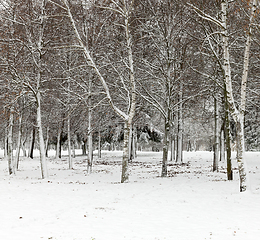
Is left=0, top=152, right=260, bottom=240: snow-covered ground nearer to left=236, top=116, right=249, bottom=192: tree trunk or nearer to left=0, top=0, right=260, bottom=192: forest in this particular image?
left=236, top=116, right=249, bottom=192: tree trunk

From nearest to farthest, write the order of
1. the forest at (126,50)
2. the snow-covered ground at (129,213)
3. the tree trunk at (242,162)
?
1. the snow-covered ground at (129,213)
2. the tree trunk at (242,162)
3. the forest at (126,50)

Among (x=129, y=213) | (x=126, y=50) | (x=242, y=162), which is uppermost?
(x=126, y=50)

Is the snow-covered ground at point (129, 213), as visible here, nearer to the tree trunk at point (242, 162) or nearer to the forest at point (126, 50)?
the tree trunk at point (242, 162)

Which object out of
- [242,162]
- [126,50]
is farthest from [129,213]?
[126,50]

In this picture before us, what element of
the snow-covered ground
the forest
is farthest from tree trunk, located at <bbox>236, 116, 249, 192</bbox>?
the forest

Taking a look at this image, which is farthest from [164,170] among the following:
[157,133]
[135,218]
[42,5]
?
[157,133]

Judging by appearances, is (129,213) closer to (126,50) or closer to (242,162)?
(242,162)

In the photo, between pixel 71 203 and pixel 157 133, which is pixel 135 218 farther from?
pixel 157 133

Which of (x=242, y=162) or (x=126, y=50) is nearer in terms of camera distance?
(x=242, y=162)

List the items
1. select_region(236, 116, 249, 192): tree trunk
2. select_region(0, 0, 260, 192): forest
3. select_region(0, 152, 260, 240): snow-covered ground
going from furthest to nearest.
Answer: select_region(0, 0, 260, 192): forest
select_region(236, 116, 249, 192): tree trunk
select_region(0, 152, 260, 240): snow-covered ground

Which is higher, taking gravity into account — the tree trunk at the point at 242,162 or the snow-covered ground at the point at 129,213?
the tree trunk at the point at 242,162

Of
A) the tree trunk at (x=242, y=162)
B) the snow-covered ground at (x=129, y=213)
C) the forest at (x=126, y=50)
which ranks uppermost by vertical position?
the forest at (x=126, y=50)

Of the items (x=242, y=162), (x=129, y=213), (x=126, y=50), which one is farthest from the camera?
(x=126, y=50)

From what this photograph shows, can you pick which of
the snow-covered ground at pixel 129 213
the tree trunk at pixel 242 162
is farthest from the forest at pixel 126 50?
the snow-covered ground at pixel 129 213
